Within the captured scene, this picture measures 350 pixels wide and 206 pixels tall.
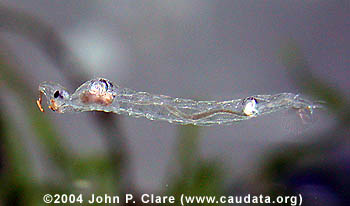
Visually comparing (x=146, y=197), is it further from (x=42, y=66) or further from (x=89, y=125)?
(x=42, y=66)

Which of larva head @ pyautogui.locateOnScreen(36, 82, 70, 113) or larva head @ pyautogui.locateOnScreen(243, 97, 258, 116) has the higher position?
larva head @ pyautogui.locateOnScreen(36, 82, 70, 113)

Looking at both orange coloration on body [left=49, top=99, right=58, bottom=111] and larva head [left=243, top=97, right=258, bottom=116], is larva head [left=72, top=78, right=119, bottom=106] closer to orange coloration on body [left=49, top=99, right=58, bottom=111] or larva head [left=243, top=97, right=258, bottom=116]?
orange coloration on body [left=49, top=99, right=58, bottom=111]

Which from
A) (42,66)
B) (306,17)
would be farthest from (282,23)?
(42,66)

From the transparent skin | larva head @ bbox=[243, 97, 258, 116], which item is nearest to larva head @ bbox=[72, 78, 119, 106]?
the transparent skin

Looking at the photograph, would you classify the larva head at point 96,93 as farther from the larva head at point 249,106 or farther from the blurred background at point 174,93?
the larva head at point 249,106

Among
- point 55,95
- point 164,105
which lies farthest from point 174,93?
point 55,95

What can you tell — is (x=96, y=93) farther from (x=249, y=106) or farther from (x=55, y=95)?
(x=249, y=106)
